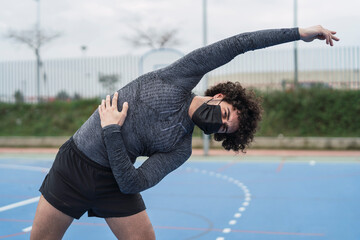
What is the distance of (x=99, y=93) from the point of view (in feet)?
51.2

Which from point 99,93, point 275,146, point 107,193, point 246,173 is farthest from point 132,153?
point 99,93

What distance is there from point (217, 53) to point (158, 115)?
0.44 m

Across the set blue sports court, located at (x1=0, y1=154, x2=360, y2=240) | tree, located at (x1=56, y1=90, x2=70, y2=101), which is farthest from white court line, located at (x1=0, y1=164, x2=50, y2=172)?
tree, located at (x1=56, y1=90, x2=70, y2=101)

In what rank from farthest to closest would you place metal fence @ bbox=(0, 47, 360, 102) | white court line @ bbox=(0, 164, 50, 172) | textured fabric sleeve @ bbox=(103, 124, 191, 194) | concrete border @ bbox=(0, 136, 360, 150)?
metal fence @ bbox=(0, 47, 360, 102) → concrete border @ bbox=(0, 136, 360, 150) → white court line @ bbox=(0, 164, 50, 172) → textured fabric sleeve @ bbox=(103, 124, 191, 194)

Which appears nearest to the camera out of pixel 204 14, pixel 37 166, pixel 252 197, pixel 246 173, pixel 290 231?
pixel 290 231

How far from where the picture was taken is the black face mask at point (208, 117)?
2.21 m

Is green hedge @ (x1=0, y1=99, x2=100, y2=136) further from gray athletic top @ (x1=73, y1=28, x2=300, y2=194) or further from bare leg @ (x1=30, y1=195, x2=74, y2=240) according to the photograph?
gray athletic top @ (x1=73, y1=28, x2=300, y2=194)

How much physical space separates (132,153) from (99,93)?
1362 centimetres

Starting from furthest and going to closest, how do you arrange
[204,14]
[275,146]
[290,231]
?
[275,146] < [204,14] < [290,231]

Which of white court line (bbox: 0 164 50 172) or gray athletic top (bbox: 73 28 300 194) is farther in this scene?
white court line (bbox: 0 164 50 172)

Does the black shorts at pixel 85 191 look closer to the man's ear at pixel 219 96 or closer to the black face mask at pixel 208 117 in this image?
the black face mask at pixel 208 117

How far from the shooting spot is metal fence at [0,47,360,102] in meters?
13.1

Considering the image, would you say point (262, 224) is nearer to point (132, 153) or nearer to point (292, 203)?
point (292, 203)

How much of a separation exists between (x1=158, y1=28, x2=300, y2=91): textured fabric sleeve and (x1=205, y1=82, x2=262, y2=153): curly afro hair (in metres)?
0.20
